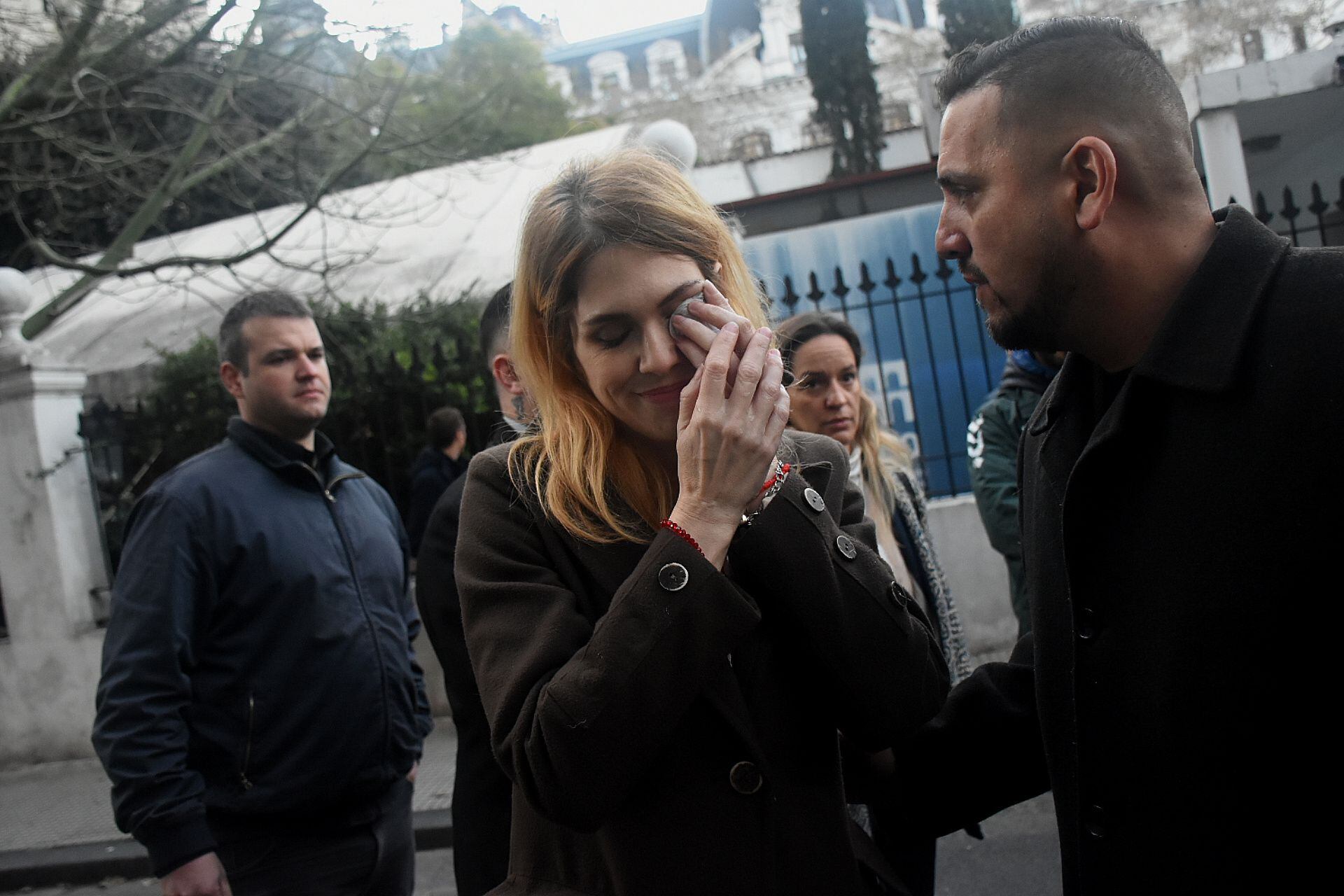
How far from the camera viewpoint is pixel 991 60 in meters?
1.74

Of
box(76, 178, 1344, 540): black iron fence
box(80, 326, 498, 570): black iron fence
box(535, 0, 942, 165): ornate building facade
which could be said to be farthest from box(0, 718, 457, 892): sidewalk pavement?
box(535, 0, 942, 165): ornate building facade

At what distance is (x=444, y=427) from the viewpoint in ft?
23.6

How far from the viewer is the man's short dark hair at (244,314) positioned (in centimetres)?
365

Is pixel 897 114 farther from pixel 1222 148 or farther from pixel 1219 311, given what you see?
pixel 1219 311

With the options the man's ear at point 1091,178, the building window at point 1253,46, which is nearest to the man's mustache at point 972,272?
the man's ear at point 1091,178

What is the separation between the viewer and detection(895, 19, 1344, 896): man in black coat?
1.37 m

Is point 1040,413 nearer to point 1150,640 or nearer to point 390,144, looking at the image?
point 1150,640

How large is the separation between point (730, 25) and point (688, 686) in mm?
62775

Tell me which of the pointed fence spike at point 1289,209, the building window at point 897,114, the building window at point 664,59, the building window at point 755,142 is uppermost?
the building window at point 664,59

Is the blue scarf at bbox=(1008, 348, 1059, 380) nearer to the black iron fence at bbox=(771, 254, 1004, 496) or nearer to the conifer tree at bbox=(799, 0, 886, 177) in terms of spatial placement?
the black iron fence at bbox=(771, 254, 1004, 496)

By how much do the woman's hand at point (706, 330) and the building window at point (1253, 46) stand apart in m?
31.1

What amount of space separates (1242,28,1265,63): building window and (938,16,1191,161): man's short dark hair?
3075 centimetres

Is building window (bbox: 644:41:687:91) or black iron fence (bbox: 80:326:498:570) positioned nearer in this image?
black iron fence (bbox: 80:326:498:570)

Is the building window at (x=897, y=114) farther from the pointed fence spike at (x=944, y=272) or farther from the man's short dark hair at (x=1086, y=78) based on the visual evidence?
the man's short dark hair at (x=1086, y=78)
